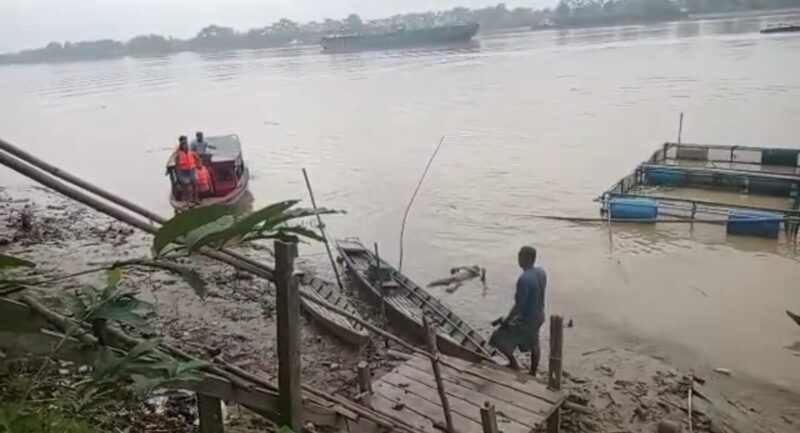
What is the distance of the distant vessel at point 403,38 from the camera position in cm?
7756

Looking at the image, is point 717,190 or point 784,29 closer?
point 717,190

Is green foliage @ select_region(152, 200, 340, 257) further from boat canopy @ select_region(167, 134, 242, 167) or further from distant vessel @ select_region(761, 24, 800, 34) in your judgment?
distant vessel @ select_region(761, 24, 800, 34)

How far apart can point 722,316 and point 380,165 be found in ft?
40.8

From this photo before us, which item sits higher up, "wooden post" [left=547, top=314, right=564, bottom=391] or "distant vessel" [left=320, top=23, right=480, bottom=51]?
"distant vessel" [left=320, top=23, right=480, bottom=51]

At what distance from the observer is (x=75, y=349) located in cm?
247

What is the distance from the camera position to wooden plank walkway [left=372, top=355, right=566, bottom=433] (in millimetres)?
5156

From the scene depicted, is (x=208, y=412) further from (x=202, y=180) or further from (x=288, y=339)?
(x=202, y=180)

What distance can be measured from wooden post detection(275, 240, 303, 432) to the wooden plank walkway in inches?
80.1

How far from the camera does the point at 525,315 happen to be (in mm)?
6309

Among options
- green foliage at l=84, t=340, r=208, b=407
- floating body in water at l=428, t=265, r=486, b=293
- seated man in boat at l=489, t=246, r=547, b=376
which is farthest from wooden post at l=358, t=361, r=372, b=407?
floating body in water at l=428, t=265, r=486, b=293

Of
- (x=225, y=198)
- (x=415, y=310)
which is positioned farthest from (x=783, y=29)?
(x=415, y=310)

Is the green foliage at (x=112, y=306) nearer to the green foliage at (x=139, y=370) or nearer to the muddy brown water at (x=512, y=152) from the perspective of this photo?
the green foliage at (x=139, y=370)

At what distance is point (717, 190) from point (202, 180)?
11.5 meters

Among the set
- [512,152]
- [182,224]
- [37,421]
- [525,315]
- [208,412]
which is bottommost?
[512,152]
